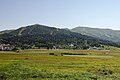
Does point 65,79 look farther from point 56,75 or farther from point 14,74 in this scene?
point 14,74

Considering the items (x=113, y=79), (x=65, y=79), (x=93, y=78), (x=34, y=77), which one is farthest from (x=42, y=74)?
(x=113, y=79)

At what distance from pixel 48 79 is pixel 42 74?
6.48 meters

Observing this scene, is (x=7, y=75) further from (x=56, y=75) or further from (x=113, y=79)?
(x=113, y=79)

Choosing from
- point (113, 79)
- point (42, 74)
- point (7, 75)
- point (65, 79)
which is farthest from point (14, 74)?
point (113, 79)

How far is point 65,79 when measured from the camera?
52875 millimetres

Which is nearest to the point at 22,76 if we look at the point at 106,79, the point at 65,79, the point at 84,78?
the point at 65,79

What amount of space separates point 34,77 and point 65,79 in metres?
7.47

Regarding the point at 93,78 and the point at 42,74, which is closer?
the point at 93,78

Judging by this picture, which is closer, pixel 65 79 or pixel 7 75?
pixel 65 79

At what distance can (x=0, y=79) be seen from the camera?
168 ft

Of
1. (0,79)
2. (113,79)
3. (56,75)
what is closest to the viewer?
(0,79)

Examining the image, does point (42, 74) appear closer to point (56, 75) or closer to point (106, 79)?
point (56, 75)

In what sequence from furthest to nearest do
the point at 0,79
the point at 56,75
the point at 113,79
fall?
the point at 56,75
the point at 113,79
the point at 0,79

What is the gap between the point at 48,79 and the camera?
5259cm
